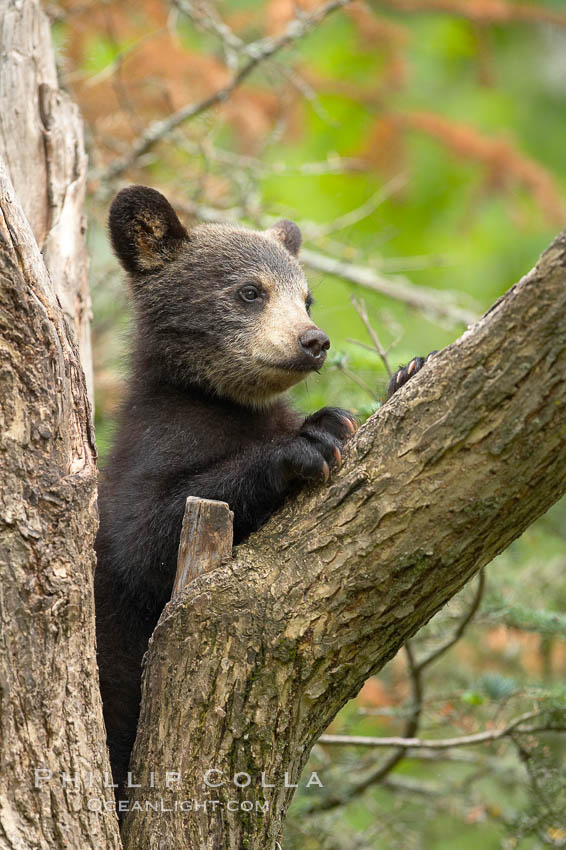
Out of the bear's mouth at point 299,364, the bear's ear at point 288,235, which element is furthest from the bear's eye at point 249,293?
the bear's ear at point 288,235

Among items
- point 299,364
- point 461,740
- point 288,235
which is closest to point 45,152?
point 288,235

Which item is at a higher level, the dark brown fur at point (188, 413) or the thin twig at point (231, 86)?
the thin twig at point (231, 86)

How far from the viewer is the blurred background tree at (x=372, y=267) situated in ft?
18.1

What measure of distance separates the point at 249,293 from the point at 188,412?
2.54 feet

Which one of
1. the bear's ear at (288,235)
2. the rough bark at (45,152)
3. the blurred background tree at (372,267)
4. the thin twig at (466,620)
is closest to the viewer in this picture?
the thin twig at (466,620)

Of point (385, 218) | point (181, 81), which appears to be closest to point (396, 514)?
point (181, 81)

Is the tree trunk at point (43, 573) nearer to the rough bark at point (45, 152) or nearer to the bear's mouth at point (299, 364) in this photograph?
the bear's mouth at point (299, 364)

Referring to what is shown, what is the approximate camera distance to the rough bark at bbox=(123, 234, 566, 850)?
120 inches

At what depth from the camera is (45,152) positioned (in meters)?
5.52

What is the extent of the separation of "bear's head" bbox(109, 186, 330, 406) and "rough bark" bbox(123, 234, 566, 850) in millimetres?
1428

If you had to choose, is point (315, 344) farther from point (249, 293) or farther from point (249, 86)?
point (249, 86)

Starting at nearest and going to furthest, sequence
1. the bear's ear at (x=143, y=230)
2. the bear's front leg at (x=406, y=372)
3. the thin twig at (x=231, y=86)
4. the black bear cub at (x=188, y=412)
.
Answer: the bear's front leg at (x=406, y=372) < the black bear cub at (x=188, y=412) < the bear's ear at (x=143, y=230) < the thin twig at (x=231, y=86)

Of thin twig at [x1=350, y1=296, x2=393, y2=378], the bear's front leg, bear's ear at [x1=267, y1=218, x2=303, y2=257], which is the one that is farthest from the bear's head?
the bear's front leg

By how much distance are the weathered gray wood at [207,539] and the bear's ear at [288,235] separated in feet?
8.95
